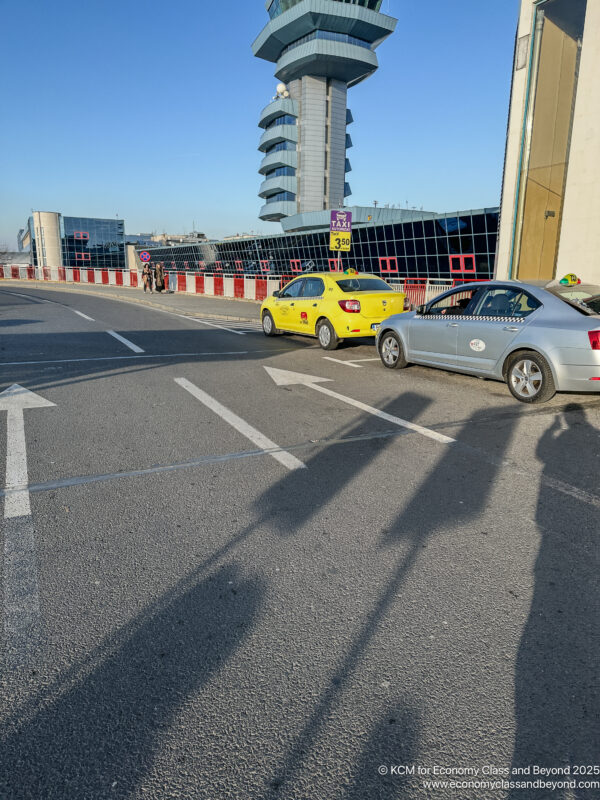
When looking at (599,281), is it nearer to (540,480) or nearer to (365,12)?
(540,480)

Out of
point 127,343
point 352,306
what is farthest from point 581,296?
point 127,343

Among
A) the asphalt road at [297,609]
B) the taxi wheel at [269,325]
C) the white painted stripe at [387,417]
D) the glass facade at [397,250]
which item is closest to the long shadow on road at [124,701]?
the asphalt road at [297,609]

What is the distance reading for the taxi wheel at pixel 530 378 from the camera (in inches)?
275

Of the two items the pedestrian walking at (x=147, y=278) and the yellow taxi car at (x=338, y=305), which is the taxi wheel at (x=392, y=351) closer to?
the yellow taxi car at (x=338, y=305)

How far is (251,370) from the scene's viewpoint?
969 centimetres

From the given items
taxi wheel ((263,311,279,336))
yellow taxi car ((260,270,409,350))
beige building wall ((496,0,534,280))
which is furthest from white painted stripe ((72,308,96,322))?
beige building wall ((496,0,534,280))

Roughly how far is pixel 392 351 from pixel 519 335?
2766 millimetres

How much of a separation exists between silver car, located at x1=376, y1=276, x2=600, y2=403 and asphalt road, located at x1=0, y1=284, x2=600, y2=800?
3.43 ft

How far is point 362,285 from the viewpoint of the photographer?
11.6m

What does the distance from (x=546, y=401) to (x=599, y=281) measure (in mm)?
8129

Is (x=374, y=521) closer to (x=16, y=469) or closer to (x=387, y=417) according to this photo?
(x=387, y=417)

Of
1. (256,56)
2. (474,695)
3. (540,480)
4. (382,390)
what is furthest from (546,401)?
(256,56)

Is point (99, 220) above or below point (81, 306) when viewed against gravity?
above

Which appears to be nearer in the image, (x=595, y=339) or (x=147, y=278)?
(x=595, y=339)
